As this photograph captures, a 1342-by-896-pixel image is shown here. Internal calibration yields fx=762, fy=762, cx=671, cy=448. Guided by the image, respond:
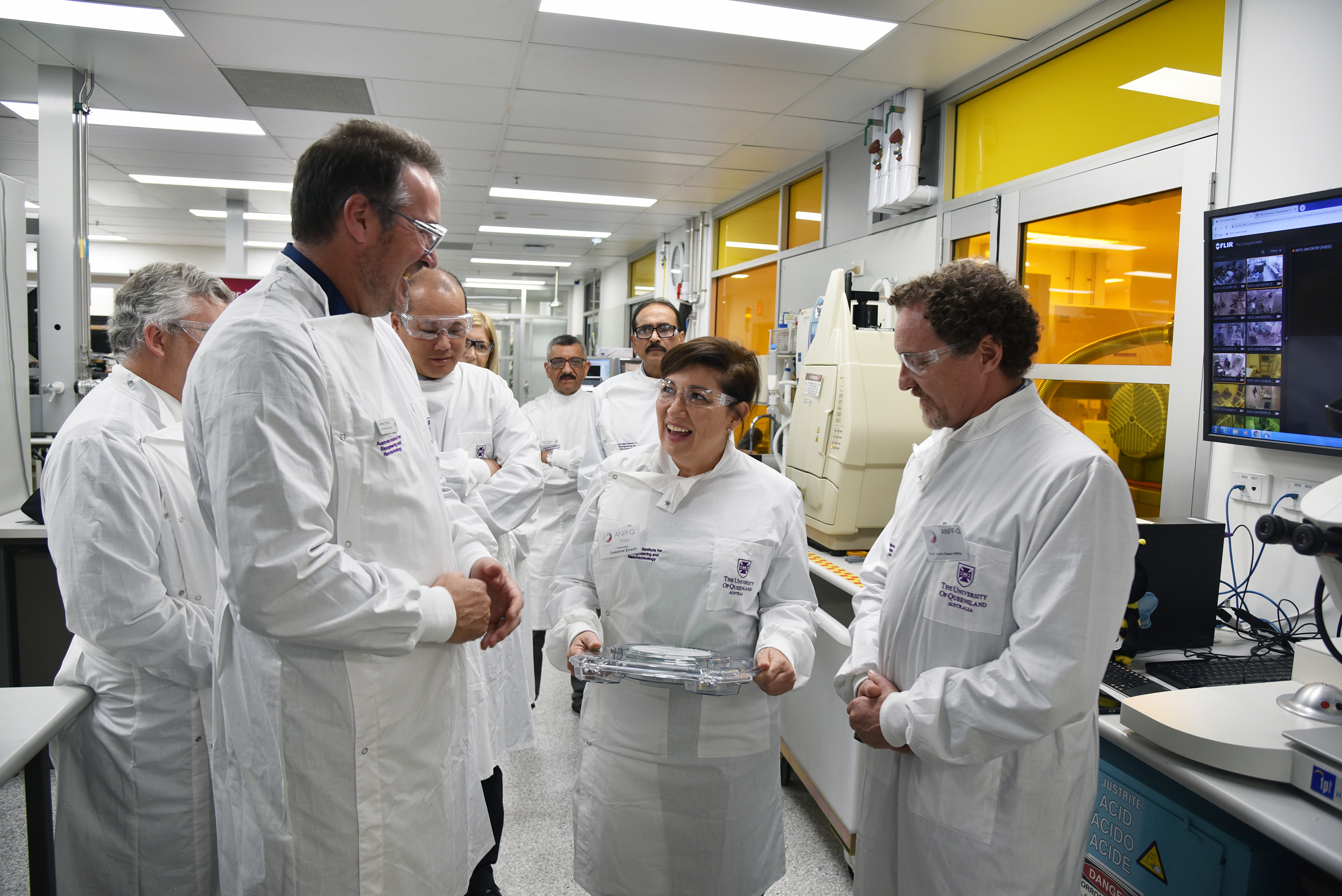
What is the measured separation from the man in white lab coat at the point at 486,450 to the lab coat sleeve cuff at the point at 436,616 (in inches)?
33.7

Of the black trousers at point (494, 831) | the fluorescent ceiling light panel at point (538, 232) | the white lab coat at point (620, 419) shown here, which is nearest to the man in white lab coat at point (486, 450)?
the black trousers at point (494, 831)

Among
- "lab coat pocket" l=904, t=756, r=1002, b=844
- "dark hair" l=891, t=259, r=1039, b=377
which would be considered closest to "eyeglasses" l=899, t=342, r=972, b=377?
"dark hair" l=891, t=259, r=1039, b=377

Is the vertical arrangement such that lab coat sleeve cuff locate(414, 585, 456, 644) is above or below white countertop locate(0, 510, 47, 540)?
above

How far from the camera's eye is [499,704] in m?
2.41

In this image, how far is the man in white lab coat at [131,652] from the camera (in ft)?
4.66

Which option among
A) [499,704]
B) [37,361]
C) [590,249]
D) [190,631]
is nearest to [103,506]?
[190,631]

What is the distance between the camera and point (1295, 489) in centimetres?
208

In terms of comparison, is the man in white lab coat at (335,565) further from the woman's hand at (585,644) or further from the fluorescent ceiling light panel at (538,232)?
the fluorescent ceiling light panel at (538,232)

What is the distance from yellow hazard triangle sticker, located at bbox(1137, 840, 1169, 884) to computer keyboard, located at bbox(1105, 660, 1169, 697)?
0.95 feet

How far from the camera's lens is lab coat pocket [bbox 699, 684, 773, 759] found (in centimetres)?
149

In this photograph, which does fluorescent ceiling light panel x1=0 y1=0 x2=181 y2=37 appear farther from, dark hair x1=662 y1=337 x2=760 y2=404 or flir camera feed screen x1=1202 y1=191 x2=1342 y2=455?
flir camera feed screen x1=1202 y1=191 x2=1342 y2=455

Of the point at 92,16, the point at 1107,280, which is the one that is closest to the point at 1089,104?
the point at 1107,280

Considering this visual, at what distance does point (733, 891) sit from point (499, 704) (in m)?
1.12

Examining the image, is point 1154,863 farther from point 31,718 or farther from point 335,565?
point 31,718
